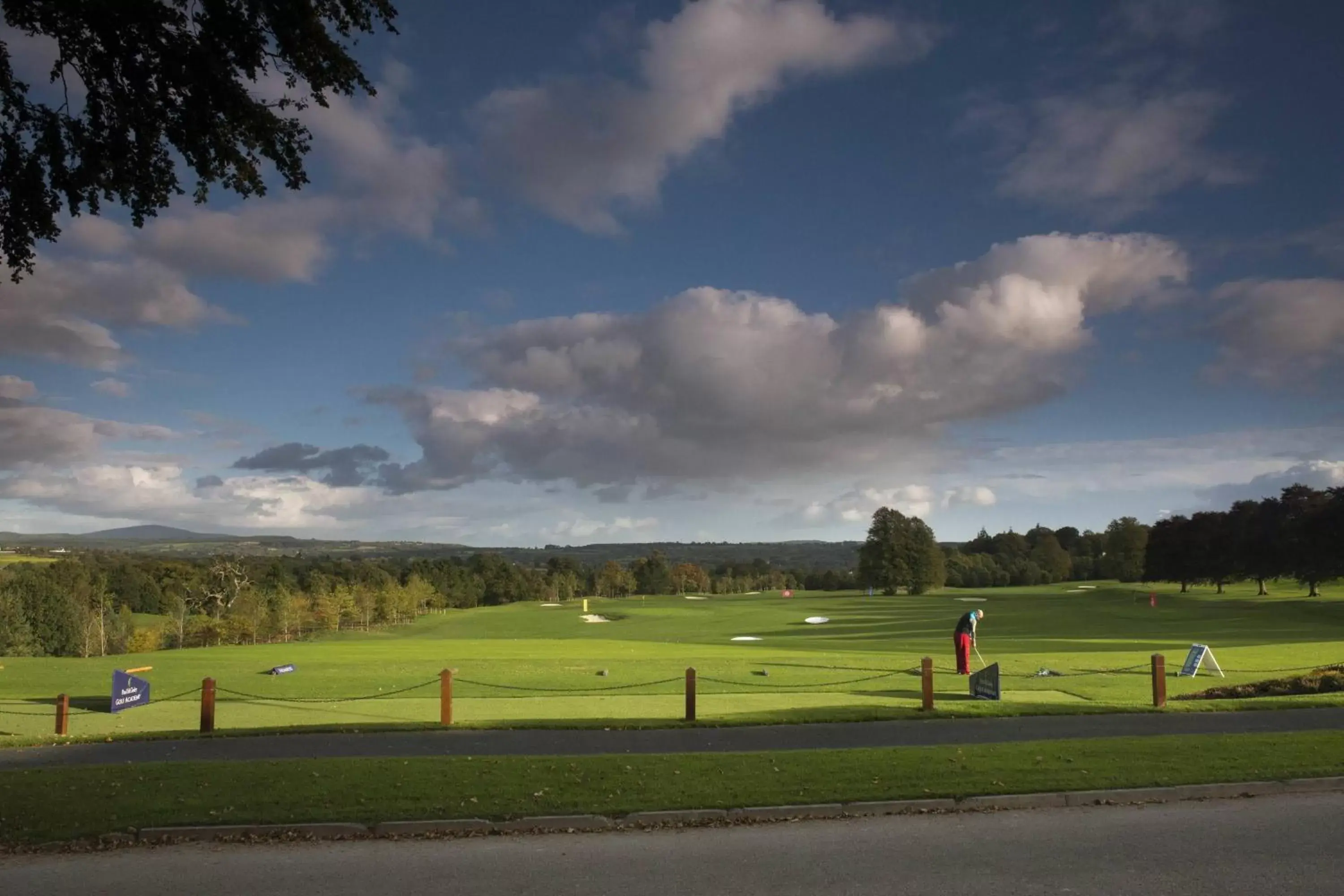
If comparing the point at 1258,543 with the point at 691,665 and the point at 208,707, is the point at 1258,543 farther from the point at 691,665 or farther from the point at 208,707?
the point at 208,707

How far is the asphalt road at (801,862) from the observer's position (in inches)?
305

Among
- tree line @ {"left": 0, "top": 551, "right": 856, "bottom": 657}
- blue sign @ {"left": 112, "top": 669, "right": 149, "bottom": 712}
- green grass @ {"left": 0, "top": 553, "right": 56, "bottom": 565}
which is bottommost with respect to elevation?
tree line @ {"left": 0, "top": 551, "right": 856, "bottom": 657}

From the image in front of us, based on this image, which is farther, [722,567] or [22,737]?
[722,567]

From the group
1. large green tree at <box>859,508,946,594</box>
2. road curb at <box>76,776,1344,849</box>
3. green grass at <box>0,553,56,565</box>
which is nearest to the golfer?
road curb at <box>76,776,1344,849</box>

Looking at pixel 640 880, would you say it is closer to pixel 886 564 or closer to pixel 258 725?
pixel 258 725

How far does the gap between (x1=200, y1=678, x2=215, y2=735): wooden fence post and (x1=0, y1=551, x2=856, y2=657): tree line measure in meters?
50.0

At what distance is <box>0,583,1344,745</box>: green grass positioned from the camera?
1938 centimetres

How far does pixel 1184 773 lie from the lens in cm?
1165

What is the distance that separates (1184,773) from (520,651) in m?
28.9

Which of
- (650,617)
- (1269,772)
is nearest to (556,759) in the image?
(1269,772)

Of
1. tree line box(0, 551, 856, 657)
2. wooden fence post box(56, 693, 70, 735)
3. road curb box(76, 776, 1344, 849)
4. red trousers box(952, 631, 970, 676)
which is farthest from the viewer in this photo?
tree line box(0, 551, 856, 657)

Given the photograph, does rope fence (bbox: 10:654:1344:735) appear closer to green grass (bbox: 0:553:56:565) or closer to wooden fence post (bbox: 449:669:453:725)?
wooden fence post (bbox: 449:669:453:725)

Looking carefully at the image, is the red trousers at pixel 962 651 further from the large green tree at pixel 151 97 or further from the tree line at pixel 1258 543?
the tree line at pixel 1258 543

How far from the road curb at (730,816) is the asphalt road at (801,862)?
0.24m
